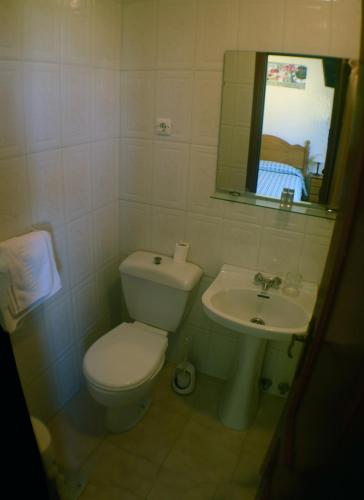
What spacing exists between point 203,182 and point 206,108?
35 centimetres

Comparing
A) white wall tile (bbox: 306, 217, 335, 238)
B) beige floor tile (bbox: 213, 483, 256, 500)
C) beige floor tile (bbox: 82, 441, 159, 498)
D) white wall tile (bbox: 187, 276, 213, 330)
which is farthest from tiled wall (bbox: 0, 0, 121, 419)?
white wall tile (bbox: 306, 217, 335, 238)

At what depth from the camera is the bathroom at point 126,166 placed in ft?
4.79

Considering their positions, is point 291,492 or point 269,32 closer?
point 291,492

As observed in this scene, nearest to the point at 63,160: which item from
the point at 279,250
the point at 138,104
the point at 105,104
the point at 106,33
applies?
the point at 105,104

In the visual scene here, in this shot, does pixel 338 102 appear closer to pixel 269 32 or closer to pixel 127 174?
pixel 269 32

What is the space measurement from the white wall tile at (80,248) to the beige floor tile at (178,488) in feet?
3.30

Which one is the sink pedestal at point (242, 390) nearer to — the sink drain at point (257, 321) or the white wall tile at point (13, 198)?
the sink drain at point (257, 321)

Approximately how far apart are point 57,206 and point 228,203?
81 centimetres

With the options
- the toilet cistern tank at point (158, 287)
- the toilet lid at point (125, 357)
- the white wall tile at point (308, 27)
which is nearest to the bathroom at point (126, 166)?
the white wall tile at point (308, 27)

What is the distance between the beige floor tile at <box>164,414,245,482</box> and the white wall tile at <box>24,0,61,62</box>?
1.83m

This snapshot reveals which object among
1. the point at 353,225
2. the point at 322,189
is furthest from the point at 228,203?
the point at 353,225

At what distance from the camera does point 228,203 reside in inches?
74.0

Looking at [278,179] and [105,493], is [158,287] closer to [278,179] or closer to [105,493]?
[278,179]

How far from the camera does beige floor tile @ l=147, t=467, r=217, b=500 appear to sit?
1.63 meters
